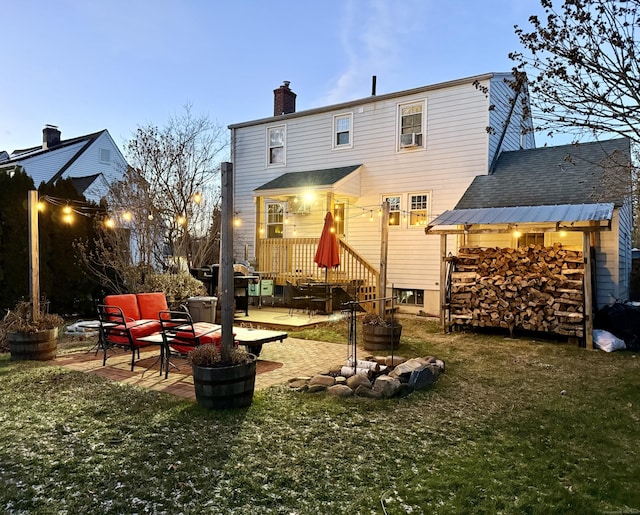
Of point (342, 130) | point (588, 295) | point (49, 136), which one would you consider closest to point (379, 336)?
point (588, 295)

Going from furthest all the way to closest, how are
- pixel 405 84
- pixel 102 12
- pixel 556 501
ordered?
pixel 405 84, pixel 102 12, pixel 556 501

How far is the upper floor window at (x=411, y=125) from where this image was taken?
1326 cm

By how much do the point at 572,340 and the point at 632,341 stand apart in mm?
1021

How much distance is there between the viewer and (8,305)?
1024 cm

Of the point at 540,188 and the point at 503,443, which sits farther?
the point at 540,188

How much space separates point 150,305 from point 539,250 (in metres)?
8.12

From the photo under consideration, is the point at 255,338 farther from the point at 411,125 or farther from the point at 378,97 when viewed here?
the point at 378,97

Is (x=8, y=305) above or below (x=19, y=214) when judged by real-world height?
below

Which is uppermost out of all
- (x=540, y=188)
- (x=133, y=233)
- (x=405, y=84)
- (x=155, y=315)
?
(x=405, y=84)

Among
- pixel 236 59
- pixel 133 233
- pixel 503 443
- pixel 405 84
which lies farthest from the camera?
pixel 236 59

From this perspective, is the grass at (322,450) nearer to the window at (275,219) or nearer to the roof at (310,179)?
the roof at (310,179)

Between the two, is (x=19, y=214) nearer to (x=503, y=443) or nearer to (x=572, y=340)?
(x=503, y=443)

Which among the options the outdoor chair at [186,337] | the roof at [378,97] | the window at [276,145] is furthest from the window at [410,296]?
the outdoor chair at [186,337]

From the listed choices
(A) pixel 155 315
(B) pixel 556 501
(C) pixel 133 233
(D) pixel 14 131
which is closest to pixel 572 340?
(B) pixel 556 501
